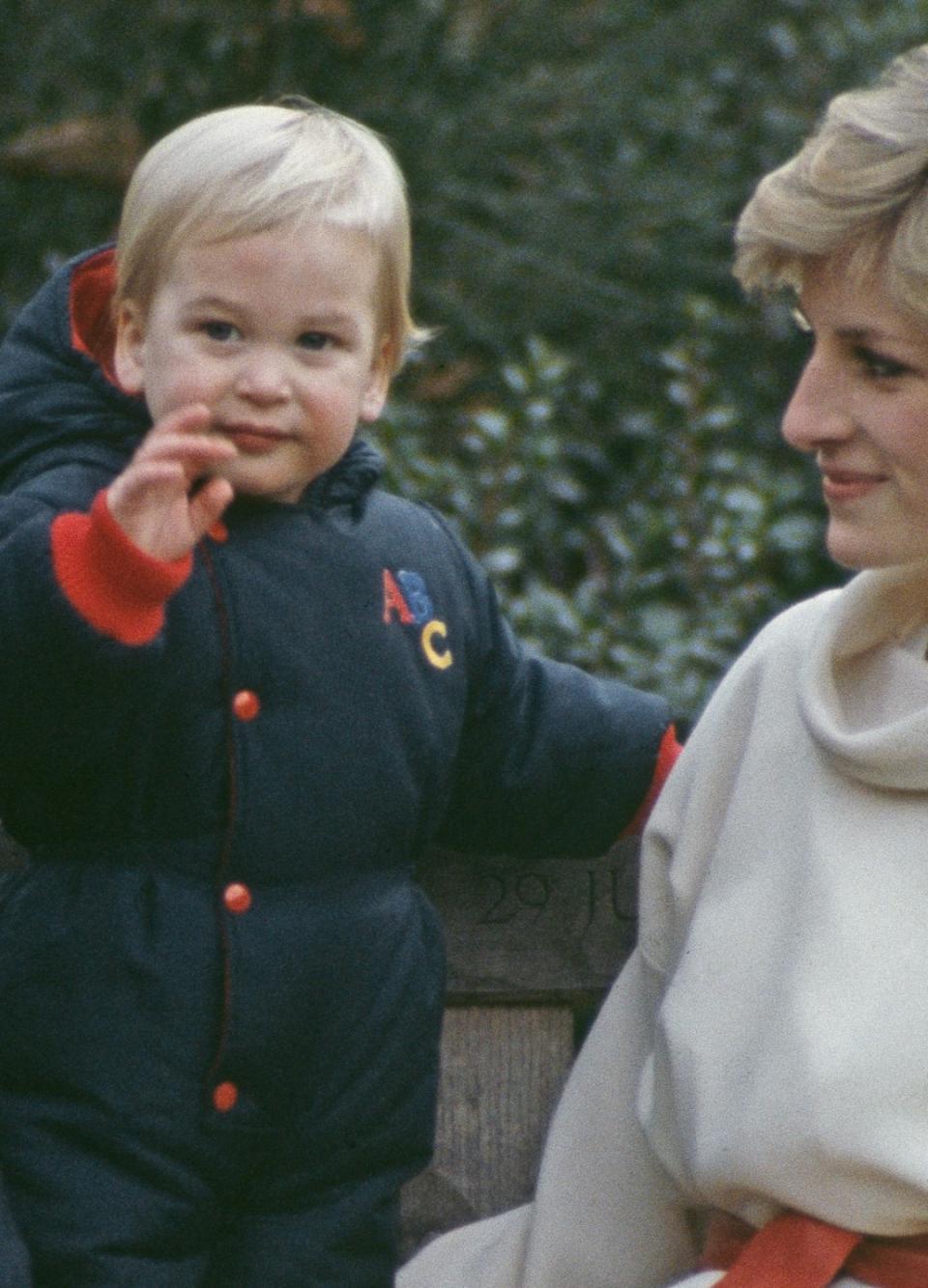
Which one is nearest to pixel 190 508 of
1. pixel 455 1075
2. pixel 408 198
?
pixel 455 1075

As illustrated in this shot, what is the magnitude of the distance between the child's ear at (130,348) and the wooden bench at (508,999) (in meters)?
0.69

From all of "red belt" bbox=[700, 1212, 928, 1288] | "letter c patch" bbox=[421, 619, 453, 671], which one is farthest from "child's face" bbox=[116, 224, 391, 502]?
"red belt" bbox=[700, 1212, 928, 1288]

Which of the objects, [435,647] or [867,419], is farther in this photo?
[435,647]

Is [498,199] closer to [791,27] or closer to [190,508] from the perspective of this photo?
[791,27]

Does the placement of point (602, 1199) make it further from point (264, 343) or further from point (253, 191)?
point (253, 191)

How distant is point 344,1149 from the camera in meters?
2.48

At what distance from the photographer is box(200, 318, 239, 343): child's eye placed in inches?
93.5

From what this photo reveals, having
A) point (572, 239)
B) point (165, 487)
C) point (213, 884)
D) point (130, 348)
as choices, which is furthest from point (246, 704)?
point (572, 239)

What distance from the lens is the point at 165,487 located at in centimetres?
219

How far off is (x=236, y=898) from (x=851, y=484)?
0.76 meters

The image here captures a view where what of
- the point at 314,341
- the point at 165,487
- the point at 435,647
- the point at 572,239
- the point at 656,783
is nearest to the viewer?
the point at 165,487

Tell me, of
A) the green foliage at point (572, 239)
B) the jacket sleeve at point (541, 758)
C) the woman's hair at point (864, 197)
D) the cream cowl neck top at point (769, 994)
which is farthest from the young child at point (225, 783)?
the green foliage at point (572, 239)

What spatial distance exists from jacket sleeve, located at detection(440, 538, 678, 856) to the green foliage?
50.4 inches

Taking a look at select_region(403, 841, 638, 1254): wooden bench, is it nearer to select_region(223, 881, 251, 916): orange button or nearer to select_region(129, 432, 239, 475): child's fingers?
select_region(223, 881, 251, 916): orange button
